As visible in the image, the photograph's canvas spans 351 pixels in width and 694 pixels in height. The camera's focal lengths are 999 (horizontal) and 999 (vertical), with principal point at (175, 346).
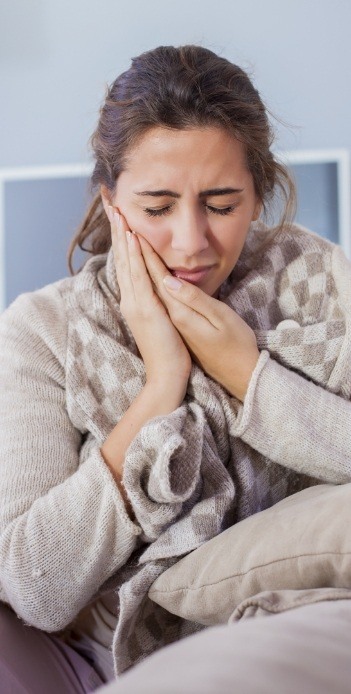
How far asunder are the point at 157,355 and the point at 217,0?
6.36 feet

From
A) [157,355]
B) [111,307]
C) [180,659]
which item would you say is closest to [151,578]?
[157,355]

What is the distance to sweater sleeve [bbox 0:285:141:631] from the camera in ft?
4.25

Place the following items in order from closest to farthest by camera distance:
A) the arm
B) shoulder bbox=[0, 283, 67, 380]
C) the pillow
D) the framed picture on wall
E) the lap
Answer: the pillow
the lap
the arm
shoulder bbox=[0, 283, 67, 380]
the framed picture on wall

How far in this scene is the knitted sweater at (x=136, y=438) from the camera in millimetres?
1301

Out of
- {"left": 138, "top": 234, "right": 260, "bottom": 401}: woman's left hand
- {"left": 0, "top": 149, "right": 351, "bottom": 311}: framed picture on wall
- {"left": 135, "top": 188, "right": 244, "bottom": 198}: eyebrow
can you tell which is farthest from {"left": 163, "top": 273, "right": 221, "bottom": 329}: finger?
{"left": 0, "top": 149, "right": 351, "bottom": 311}: framed picture on wall

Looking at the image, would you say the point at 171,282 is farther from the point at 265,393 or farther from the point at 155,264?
the point at 265,393

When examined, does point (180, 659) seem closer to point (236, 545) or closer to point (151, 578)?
point (236, 545)

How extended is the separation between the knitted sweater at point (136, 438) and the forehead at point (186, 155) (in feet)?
0.70

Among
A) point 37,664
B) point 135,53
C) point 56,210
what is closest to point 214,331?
point 37,664

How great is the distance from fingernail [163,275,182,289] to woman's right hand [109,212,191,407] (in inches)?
1.2

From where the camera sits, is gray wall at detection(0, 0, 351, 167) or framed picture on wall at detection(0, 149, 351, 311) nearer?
framed picture on wall at detection(0, 149, 351, 311)

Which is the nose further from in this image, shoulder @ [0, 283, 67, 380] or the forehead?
shoulder @ [0, 283, 67, 380]

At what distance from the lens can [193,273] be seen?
1.44 m

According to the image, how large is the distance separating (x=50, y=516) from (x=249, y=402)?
31 cm
